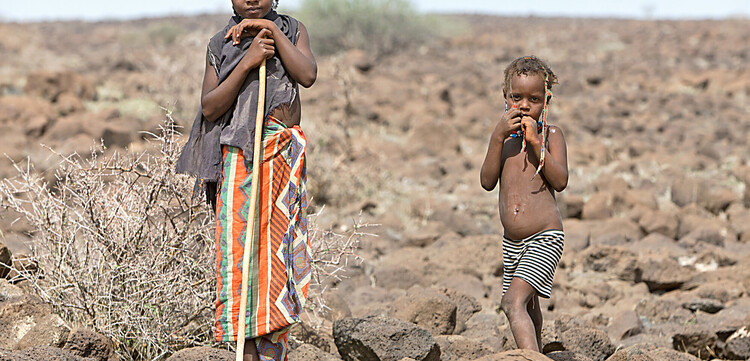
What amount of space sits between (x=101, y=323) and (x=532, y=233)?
5.98 ft

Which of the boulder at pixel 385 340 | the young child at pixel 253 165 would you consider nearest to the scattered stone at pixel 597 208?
the boulder at pixel 385 340

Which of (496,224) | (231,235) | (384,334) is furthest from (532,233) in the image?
(496,224)

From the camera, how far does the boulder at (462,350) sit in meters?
3.76

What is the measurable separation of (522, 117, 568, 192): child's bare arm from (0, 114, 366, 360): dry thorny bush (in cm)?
119

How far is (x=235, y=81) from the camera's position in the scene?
9.60 ft

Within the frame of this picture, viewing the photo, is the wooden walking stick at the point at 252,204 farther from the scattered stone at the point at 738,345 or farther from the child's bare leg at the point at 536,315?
the scattered stone at the point at 738,345

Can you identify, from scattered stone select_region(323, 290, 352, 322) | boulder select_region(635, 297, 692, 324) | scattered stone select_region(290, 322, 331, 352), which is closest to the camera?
scattered stone select_region(290, 322, 331, 352)

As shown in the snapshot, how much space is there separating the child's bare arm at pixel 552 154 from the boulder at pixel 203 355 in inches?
54.0

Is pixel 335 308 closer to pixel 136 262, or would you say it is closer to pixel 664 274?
pixel 136 262

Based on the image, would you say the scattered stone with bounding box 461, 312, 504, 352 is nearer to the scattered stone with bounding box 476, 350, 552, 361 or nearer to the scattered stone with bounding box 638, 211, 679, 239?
the scattered stone with bounding box 476, 350, 552, 361

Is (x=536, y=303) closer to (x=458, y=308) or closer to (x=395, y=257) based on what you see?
(x=458, y=308)

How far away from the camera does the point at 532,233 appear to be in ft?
10.6

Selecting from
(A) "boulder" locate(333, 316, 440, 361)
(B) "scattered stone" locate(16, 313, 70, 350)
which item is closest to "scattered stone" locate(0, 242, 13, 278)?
(B) "scattered stone" locate(16, 313, 70, 350)

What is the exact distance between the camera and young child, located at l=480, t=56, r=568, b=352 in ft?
10.3
